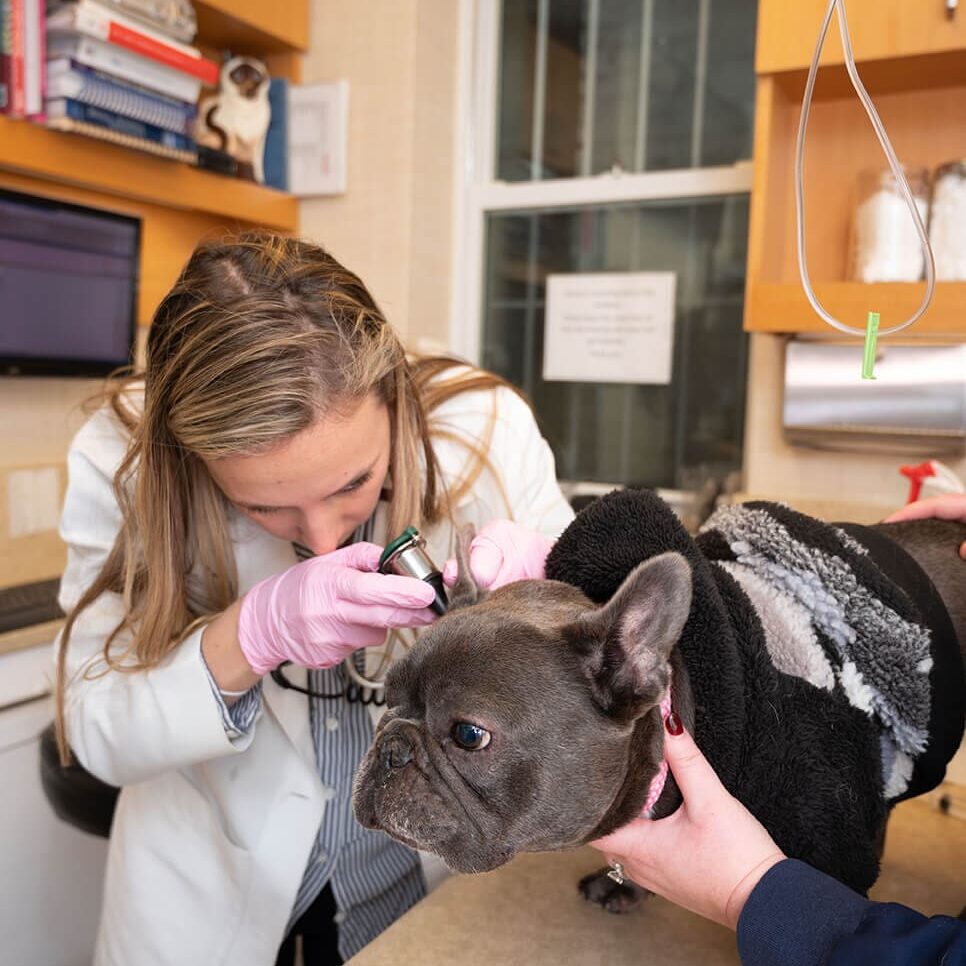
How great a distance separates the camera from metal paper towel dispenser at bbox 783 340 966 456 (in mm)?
1734

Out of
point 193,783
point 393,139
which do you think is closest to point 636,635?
point 193,783

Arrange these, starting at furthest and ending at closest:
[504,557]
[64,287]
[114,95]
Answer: [64,287]
[114,95]
[504,557]

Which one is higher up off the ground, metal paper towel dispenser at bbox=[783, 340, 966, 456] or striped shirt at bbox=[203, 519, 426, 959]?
metal paper towel dispenser at bbox=[783, 340, 966, 456]

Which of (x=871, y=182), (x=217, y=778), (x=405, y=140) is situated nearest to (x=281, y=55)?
(x=405, y=140)

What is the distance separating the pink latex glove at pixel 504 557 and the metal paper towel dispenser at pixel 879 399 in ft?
2.95

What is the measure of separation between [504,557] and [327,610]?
0.21 m

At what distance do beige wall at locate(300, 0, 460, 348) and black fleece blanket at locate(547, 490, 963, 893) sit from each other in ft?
5.28

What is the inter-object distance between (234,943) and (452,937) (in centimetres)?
43

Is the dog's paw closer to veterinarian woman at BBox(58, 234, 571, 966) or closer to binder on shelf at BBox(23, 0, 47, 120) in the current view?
veterinarian woman at BBox(58, 234, 571, 966)

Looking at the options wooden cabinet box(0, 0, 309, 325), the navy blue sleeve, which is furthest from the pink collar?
wooden cabinet box(0, 0, 309, 325)

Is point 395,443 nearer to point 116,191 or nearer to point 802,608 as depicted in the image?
point 802,608

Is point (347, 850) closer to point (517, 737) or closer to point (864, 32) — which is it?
point (517, 737)

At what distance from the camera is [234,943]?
1.23m

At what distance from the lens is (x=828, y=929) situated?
74 cm
